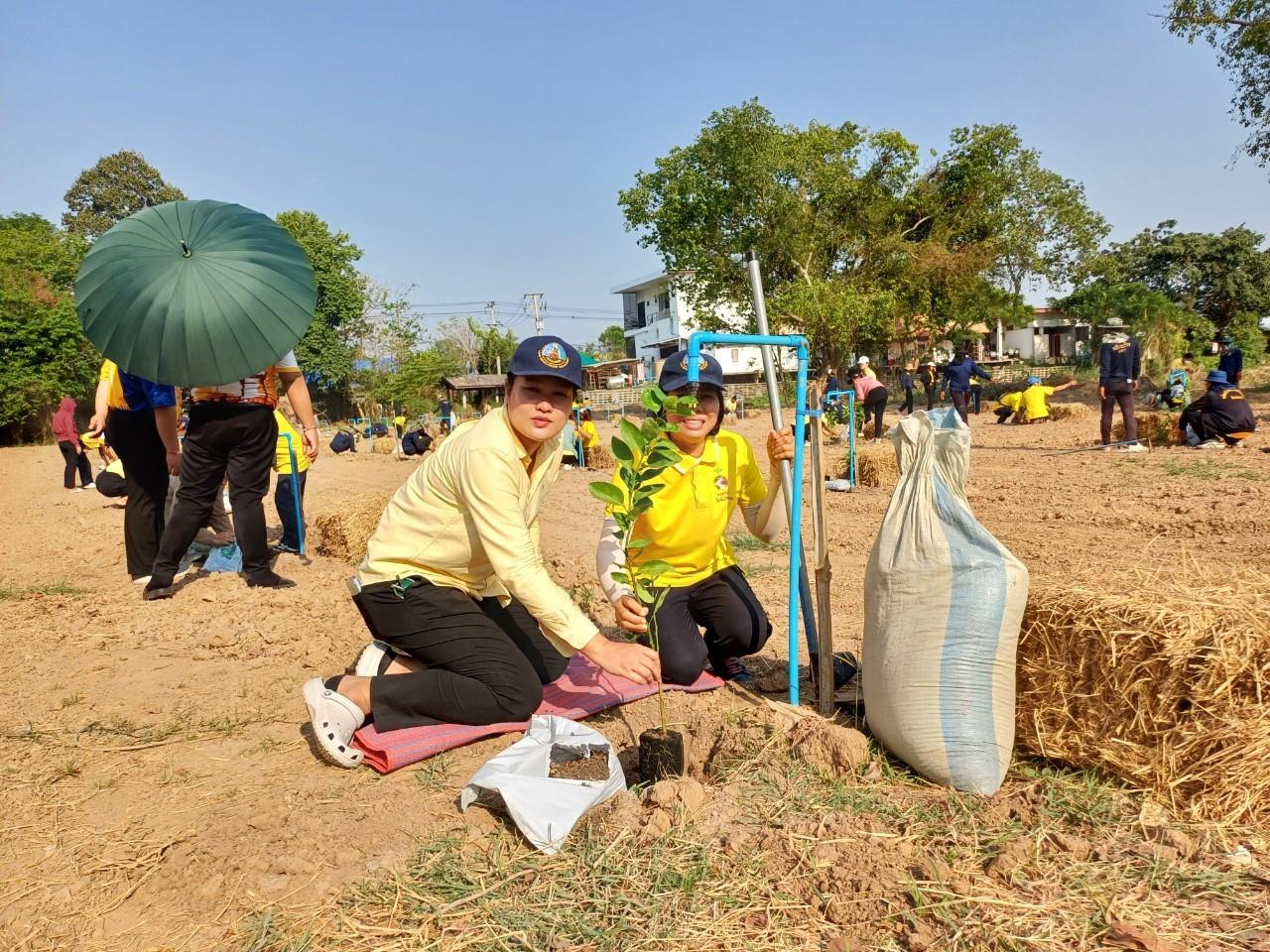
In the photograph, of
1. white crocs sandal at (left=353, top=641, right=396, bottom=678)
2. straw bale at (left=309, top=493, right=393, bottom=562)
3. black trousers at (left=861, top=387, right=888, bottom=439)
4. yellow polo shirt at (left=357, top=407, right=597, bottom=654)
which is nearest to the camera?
yellow polo shirt at (left=357, top=407, right=597, bottom=654)

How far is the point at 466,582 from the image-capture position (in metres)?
3.28

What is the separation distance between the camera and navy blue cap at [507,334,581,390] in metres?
2.85

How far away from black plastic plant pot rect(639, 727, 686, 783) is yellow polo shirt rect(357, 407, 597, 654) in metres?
0.40

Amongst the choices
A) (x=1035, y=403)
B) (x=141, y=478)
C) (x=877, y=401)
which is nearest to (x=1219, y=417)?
A: (x=877, y=401)

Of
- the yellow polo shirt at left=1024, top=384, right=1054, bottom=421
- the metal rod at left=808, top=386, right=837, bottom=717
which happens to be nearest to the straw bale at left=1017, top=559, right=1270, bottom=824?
the metal rod at left=808, top=386, right=837, bottom=717

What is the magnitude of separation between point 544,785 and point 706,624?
1.38m

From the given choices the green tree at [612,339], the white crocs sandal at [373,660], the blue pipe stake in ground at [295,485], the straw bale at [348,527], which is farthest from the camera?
the green tree at [612,339]

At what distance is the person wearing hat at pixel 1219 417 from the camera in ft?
34.2

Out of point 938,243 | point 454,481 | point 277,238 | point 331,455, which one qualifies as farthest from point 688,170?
point 454,481

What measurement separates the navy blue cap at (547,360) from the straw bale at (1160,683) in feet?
5.39

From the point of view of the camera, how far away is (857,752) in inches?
104

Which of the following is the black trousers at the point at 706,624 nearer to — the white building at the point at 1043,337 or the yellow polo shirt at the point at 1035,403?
the yellow polo shirt at the point at 1035,403

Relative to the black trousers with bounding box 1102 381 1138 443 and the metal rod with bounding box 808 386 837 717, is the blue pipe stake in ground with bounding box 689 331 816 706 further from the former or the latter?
the black trousers with bounding box 1102 381 1138 443

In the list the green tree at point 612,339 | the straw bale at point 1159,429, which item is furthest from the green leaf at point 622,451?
the green tree at point 612,339
